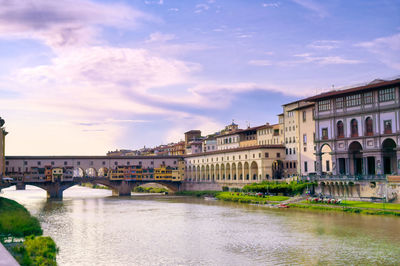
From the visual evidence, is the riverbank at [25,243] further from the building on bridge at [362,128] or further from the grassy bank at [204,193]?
the grassy bank at [204,193]

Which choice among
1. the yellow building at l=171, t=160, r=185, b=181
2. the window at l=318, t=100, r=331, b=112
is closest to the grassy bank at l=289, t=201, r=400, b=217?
the window at l=318, t=100, r=331, b=112

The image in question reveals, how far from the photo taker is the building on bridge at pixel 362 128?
215ft

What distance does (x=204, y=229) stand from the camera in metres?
49.6

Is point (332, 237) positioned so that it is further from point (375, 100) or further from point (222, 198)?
point (222, 198)

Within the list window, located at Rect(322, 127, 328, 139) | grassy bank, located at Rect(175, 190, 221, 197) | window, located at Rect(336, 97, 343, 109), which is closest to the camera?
window, located at Rect(336, 97, 343, 109)

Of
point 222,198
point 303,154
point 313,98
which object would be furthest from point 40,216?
point 303,154

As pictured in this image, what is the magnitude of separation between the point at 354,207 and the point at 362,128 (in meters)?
14.3

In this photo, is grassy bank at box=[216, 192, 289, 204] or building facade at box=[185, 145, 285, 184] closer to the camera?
grassy bank at box=[216, 192, 289, 204]

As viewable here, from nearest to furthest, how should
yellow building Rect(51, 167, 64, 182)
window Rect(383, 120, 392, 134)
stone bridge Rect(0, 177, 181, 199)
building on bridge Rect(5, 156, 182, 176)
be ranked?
window Rect(383, 120, 392, 134) < stone bridge Rect(0, 177, 181, 199) < yellow building Rect(51, 167, 64, 182) < building on bridge Rect(5, 156, 182, 176)

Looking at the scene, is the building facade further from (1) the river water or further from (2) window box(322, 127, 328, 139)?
(1) the river water

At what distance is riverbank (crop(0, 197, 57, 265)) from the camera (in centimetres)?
2811

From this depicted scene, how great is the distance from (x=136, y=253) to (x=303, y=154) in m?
63.2

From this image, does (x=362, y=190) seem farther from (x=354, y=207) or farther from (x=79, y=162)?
(x=79, y=162)

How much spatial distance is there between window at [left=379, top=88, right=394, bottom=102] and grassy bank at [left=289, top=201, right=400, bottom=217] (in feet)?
49.7
